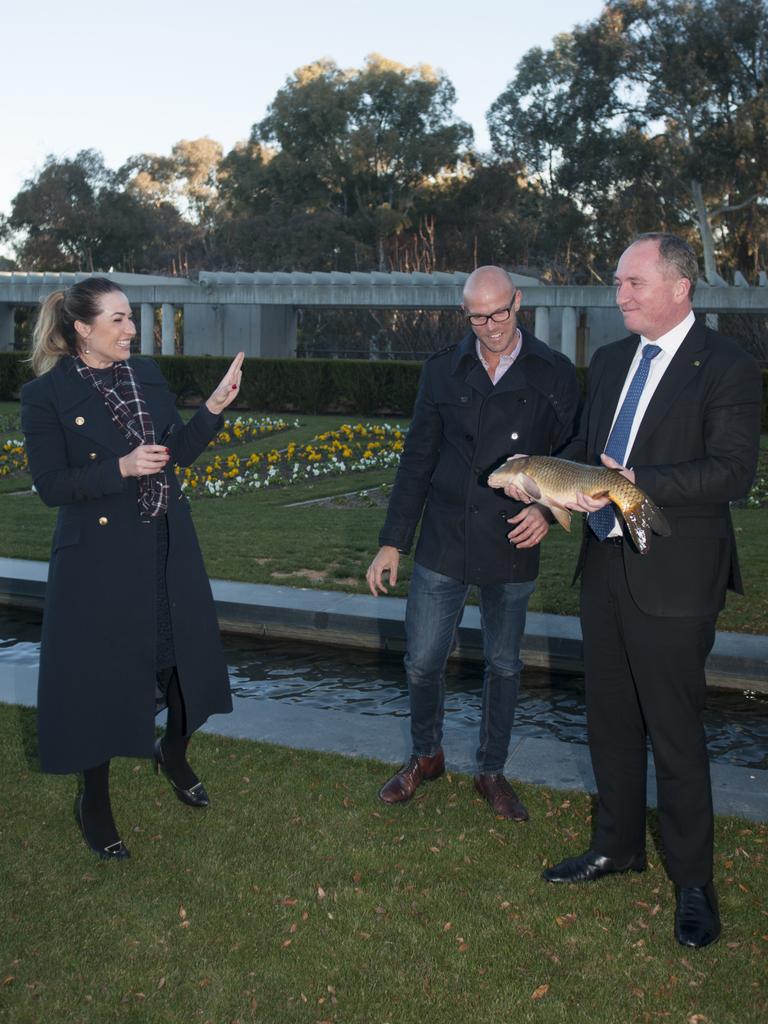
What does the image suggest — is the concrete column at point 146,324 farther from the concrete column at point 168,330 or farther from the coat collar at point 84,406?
the coat collar at point 84,406

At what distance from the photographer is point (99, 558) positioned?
4199 millimetres

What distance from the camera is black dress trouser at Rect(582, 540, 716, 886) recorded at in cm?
369

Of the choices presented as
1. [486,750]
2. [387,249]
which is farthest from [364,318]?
[486,750]

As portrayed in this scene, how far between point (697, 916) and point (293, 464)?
536 inches

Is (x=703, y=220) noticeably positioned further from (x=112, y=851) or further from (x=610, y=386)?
(x=112, y=851)

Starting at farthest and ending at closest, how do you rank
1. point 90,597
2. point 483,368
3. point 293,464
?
point 293,464 → point 483,368 → point 90,597

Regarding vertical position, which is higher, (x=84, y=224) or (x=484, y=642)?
(x=84, y=224)

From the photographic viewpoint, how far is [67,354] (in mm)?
4297

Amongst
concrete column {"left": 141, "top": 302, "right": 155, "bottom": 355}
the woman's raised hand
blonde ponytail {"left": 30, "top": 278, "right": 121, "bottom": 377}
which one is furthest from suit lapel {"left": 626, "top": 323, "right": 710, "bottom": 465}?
concrete column {"left": 141, "top": 302, "right": 155, "bottom": 355}

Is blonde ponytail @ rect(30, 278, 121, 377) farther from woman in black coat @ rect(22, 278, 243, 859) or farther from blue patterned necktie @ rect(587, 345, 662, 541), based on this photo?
blue patterned necktie @ rect(587, 345, 662, 541)

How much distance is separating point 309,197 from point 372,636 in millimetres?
45293

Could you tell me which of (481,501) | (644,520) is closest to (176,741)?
(481,501)

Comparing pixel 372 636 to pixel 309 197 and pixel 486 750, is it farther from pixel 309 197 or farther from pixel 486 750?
pixel 309 197

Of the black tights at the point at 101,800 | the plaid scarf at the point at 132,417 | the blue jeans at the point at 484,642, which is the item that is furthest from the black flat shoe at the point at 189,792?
the plaid scarf at the point at 132,417
